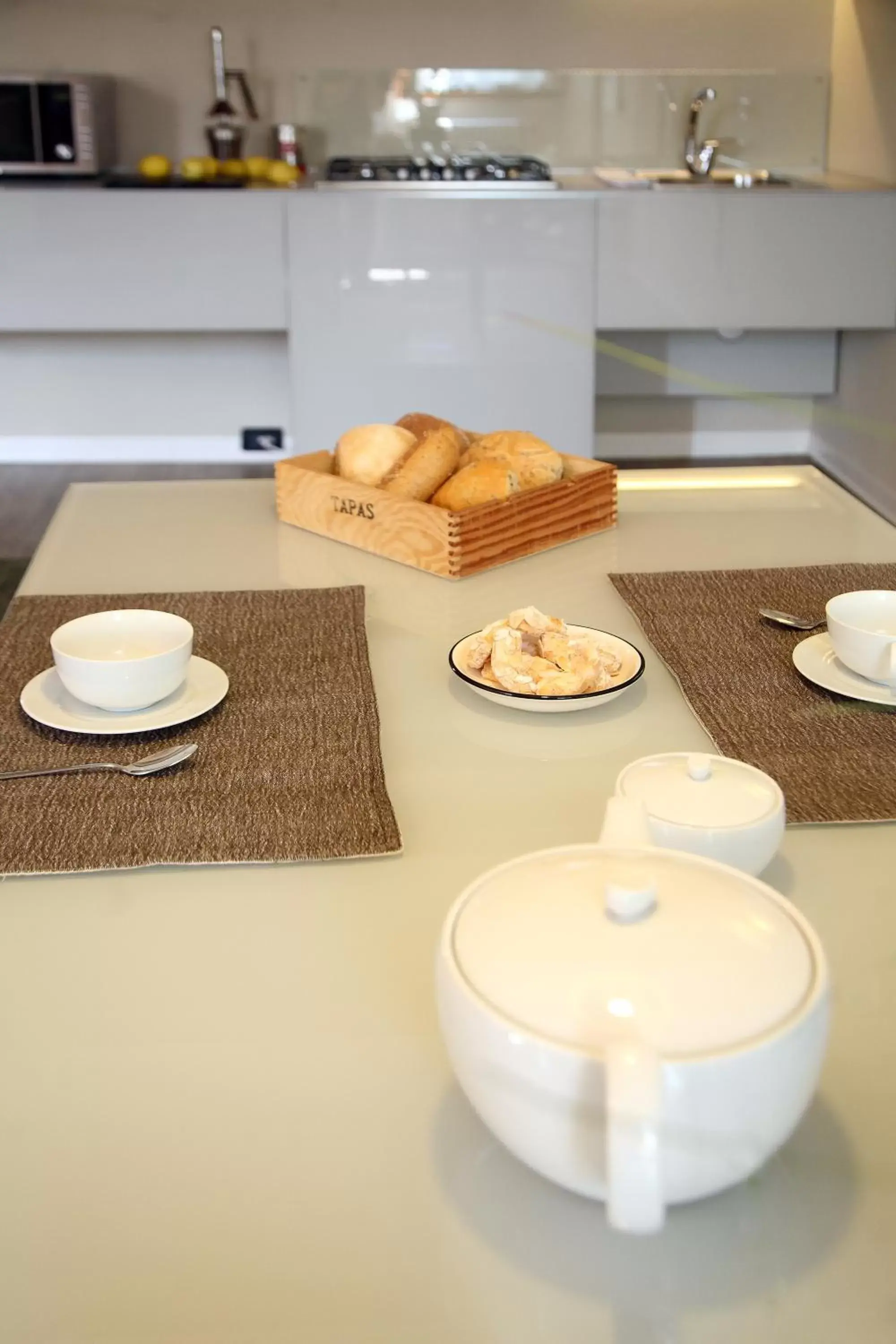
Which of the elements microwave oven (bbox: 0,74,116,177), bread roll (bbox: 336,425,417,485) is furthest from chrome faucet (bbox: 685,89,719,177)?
bread roll (bbox: 336,425,417,485)

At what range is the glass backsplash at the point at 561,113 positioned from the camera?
3.85 metres

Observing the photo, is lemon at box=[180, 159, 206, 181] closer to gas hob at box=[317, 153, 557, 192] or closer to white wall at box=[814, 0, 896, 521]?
gas hob at box=[317, 153, 557, 192]

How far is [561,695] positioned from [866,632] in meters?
0.22

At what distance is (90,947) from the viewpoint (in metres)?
0.71

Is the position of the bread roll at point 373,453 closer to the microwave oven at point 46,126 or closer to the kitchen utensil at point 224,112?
the microwave oven at point 46,126

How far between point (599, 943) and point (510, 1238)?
120 mm

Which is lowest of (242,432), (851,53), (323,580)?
(242,432)

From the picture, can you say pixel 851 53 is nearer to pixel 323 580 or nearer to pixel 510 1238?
pixel 323 580

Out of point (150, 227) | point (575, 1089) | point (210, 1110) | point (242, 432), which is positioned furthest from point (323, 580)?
point (242, 432)

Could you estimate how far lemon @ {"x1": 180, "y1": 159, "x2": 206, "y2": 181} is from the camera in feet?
11.6

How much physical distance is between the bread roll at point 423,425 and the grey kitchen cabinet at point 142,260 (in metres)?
2.09

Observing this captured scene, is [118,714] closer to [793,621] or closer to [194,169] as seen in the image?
[793,621]

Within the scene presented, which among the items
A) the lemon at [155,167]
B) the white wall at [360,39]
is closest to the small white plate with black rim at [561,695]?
the lemon at [155,167]

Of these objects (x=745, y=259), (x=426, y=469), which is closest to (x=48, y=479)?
(x=745, y=259)
